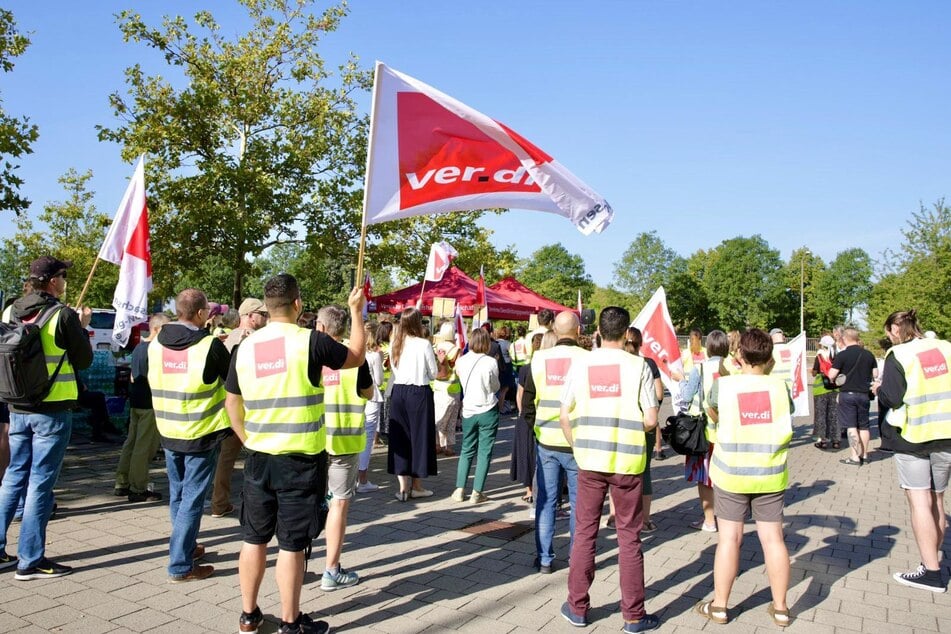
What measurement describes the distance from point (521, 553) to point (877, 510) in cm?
446

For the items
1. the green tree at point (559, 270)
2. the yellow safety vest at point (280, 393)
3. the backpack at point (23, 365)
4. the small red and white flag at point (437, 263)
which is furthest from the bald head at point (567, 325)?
the green tree at point (559, 270)

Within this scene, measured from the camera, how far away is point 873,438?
44.9ft

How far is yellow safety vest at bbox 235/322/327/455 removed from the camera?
3711 millimetres

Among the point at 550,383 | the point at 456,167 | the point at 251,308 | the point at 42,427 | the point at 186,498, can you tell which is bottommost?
the point at 186,498

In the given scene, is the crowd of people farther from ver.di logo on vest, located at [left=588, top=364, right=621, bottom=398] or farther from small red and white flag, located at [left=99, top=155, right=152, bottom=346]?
small red and white flag, located at [left=99, top=155, right=152, bottom=346]

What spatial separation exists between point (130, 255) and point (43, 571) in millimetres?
2890

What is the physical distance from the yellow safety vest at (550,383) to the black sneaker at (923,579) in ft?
9.17

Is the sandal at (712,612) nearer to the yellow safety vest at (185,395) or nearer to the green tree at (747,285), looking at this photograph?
the yellow safety vest at (185,395)

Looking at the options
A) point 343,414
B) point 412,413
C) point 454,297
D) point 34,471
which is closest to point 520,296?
point 454,297

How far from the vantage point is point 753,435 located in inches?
165

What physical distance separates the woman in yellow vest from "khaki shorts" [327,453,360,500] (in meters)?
2.48

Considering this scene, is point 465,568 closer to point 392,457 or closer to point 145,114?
point 392,457

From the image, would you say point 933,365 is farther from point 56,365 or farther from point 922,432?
point 56,365

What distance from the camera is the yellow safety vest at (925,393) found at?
5.09m
